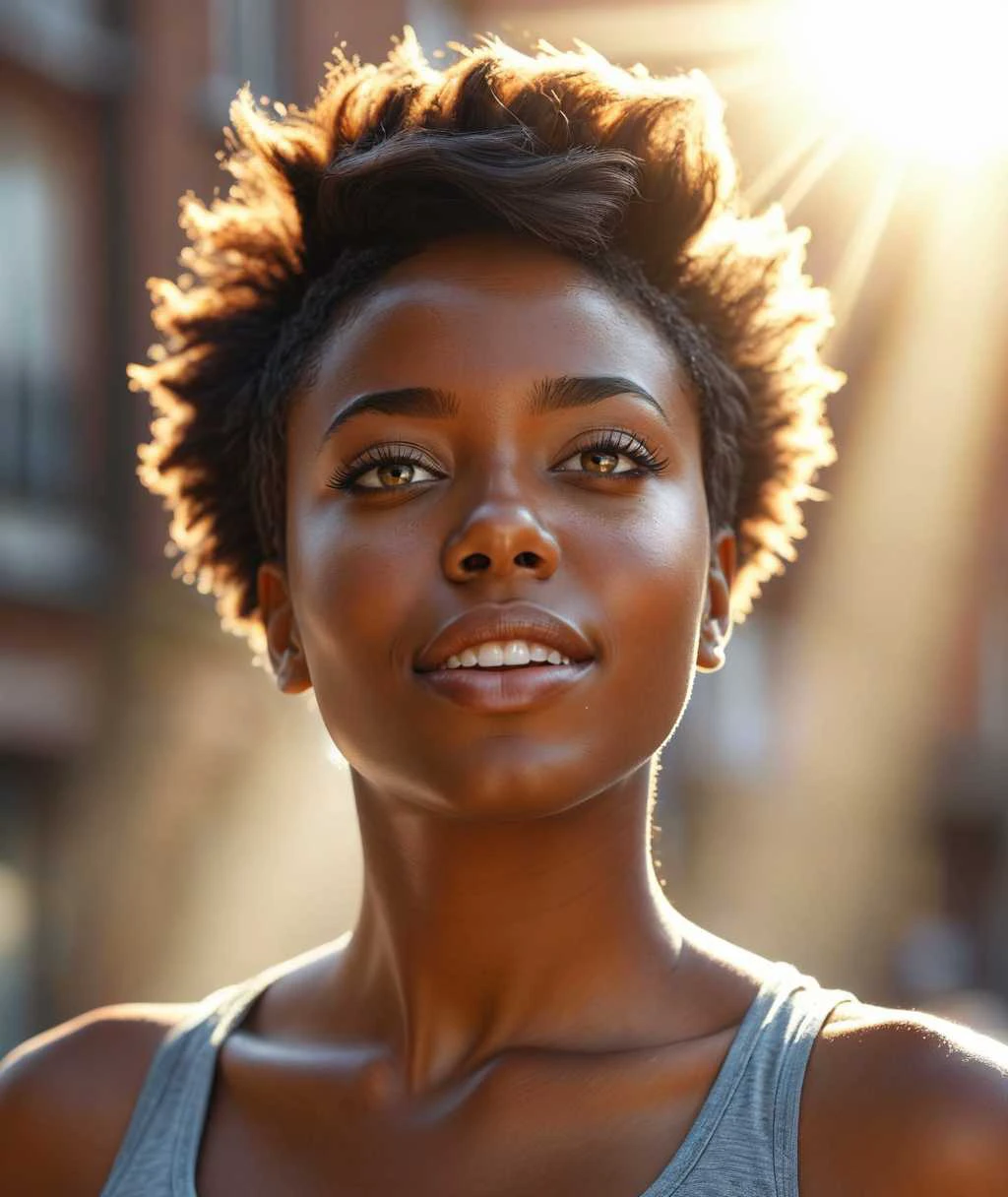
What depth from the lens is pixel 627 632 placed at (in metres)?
2.31

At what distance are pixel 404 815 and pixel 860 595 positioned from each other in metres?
17.7

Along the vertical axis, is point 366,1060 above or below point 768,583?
above

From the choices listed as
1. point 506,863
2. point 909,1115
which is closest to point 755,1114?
point 909,1115

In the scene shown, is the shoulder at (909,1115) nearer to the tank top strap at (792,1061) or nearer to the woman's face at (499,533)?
the tank top strap at (792,1061)

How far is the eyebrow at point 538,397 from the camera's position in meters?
2.37

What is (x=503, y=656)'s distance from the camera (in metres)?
2.24

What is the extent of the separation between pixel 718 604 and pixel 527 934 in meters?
0.54

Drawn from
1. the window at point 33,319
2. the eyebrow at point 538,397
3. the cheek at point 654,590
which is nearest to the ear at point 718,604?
the cheek at point 654,590

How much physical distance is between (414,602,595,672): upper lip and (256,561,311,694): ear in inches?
17.8

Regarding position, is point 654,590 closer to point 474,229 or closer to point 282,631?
point 474,229

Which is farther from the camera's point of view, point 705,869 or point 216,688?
point 705,869

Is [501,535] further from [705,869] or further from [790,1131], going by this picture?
[705,869]

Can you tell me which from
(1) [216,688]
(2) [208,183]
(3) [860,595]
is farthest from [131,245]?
(3) [860,595]

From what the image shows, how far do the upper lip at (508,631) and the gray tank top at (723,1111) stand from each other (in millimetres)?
476
